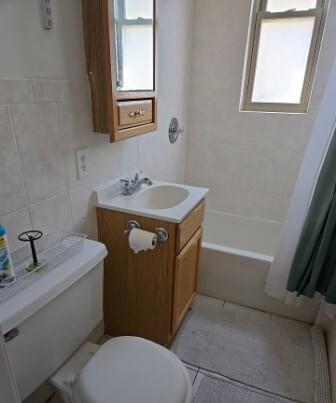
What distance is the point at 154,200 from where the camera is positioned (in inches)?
65.0

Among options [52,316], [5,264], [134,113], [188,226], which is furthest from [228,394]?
[134,113]

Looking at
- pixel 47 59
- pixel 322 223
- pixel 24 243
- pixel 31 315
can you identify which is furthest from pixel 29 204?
pixel 322 223

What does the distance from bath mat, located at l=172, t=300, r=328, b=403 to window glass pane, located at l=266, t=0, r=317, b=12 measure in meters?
2.21

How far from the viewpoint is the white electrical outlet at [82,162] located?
1176 mm

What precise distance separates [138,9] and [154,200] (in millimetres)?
978

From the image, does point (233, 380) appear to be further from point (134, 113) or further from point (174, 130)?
point (174, 130)

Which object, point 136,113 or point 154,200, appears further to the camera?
point 154,200

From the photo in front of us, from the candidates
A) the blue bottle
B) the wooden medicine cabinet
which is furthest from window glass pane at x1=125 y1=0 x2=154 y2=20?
the blue bottle

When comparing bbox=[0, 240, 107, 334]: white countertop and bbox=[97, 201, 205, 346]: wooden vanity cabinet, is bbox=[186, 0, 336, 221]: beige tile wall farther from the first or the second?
bbox=[0, 240, 107, 334]: white countertop

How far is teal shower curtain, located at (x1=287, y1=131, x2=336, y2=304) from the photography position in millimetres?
1309

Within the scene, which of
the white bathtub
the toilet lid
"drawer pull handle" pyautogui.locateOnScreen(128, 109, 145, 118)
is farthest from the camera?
the white bathtub

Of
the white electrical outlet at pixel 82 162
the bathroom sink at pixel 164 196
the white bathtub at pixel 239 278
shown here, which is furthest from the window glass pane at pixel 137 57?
the white bathtub at pixel 239 278

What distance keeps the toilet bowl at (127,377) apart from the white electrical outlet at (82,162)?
721mm

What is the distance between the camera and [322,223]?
137 cm
